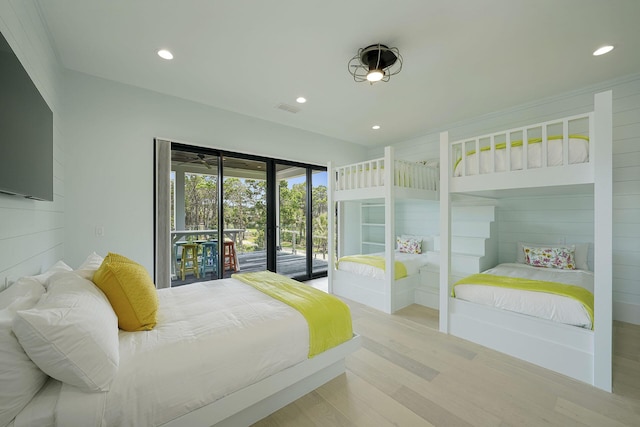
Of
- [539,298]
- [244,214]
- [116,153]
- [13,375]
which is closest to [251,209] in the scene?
[244,214]

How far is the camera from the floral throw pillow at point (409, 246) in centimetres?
449

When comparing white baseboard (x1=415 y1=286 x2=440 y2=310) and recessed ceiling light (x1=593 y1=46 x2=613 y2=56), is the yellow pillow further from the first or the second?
recessed ceiling light (x1=593 y1=46 x2=613 y2=56)

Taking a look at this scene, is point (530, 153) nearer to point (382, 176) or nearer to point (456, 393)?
point (382, 176)

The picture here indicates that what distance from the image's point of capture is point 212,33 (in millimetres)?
2207

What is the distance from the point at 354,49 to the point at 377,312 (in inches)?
117

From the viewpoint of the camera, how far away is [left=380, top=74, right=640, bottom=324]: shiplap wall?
292cm

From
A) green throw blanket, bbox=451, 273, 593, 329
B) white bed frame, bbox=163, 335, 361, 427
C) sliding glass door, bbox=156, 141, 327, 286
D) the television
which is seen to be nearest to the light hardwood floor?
white bed frame, bbox=163, 335, 361, 427

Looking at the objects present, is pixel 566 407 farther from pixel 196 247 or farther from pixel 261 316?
pixel 196 247

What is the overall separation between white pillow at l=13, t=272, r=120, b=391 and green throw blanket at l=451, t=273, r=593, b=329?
112 inches

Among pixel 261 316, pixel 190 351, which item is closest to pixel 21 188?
pixel 190 351

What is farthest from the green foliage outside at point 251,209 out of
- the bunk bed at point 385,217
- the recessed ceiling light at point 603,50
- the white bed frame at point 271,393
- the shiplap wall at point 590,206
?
the recessed ceiling light at point 603,50

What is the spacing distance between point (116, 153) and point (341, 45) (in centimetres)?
279

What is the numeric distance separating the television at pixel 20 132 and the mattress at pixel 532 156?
131 inches

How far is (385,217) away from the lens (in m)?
3.54
